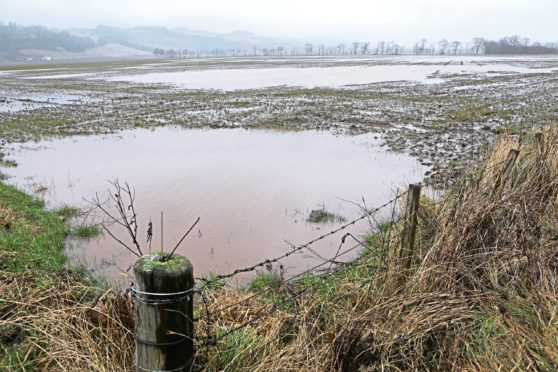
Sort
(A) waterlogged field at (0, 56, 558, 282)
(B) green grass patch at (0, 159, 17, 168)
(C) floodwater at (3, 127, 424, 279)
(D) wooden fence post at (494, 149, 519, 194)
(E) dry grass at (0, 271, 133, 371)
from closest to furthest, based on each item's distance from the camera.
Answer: (E) dry grass at (0, 271, 133, 371)
(D) wooden fence post at (494, 149, 519, 194)
(C) floodwater at (3, 127, 424, 279)
(A) waterlogged field at (0, 56, 558, 282)
(B) green grass patch at (0, 159, 17, 168)

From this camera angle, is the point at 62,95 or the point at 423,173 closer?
the point at 423,173

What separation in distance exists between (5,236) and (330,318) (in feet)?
18.0

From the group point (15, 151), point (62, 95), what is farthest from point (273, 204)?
point (62, 95)

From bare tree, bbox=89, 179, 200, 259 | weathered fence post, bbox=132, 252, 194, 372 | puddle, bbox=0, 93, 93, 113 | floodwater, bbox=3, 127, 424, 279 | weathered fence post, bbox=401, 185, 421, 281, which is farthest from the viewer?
puddle, bbox=0, 93, 93, 113

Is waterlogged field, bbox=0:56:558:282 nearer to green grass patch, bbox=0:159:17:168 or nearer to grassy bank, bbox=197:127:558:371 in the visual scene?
green grass patch, bbox=0:159:17:168

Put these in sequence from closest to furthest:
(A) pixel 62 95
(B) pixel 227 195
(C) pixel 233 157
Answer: (B) pixel 227 195, (C) pixel 233 157, (A) pixel 62 95

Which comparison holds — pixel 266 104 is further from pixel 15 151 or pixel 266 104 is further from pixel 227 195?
pixel 227 195

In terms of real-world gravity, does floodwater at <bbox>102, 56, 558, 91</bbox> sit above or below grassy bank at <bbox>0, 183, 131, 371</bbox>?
above

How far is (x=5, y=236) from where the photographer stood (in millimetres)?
6238

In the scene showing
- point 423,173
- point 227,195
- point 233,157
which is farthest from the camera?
point 233,157

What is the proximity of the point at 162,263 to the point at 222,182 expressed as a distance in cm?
833

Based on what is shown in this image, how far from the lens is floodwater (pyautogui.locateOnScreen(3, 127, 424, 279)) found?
702 cm

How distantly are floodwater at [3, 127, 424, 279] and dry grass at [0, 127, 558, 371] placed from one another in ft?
3.75

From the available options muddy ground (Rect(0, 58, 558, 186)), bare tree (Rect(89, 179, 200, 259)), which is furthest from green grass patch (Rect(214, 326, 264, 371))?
muddy ground (Rect(0, 58, 558, 186))
